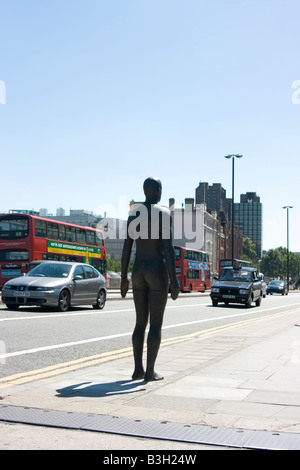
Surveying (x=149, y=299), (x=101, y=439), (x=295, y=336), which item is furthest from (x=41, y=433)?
(x=295, y=336)

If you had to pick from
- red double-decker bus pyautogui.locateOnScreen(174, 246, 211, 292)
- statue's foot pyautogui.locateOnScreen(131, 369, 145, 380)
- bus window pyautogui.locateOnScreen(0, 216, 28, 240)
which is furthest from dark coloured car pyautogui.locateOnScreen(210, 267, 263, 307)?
statue's foot pyautogui.locateOnScreen(131, 369, 145, 380)

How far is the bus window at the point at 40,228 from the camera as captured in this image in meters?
28.8

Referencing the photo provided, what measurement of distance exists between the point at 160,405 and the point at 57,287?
11871 mm

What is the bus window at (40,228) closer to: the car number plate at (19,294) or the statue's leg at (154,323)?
the car number plate at (19,294)

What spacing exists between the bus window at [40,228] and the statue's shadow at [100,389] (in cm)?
2358

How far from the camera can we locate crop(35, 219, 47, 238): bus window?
94.4ft

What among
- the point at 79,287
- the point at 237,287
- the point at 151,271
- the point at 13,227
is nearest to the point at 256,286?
the point at 237,287

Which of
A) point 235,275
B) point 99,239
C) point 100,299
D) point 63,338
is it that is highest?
point 99,239

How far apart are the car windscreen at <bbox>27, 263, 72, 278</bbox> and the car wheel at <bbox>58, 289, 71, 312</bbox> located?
1.87 ft

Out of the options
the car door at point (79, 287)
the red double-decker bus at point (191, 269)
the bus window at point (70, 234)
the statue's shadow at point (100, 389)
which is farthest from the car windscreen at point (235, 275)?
the statue's shadow at point (100, 389)

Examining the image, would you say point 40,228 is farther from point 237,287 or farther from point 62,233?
point 237,287

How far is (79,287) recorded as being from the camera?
57.0 ft

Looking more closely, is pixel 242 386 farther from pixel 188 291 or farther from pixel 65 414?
pixel 188 291
